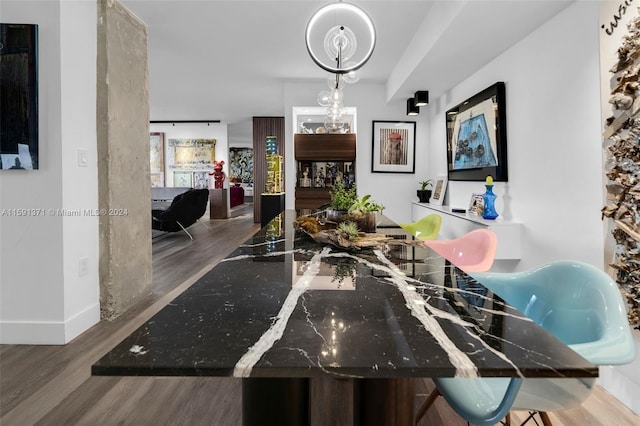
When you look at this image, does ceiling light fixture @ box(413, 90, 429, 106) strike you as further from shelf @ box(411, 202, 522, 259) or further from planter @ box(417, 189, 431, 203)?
shelf @ box(411, 202, 522, 259)

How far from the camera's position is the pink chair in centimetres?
208

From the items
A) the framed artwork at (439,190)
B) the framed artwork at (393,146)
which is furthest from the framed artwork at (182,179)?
the framed artwork at (439,190)

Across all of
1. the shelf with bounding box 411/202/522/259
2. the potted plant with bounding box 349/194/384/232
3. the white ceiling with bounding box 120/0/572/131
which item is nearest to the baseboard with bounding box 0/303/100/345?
the potted plant with bounding box 349/194/384/232

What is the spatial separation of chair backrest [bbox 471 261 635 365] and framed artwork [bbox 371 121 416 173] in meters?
4.38

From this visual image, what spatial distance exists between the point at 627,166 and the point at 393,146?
3.90 m

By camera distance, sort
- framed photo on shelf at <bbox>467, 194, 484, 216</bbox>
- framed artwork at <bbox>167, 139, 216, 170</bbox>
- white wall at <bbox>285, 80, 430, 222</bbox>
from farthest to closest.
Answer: framed artwork at <bbox>167, 139, 216, 170</bbox> → white wall at <bbox>285, 80, 430, 222</bbox> → framed photo on shelf at <bbox>467, 194, 484, 216</bbox>

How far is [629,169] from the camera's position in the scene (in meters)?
1.87

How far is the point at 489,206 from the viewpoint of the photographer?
3.40m

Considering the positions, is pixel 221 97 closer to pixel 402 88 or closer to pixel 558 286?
pixel 402 88

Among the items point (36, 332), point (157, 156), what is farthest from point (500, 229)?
point (157, 156)

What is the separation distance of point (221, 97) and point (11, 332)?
5.71m

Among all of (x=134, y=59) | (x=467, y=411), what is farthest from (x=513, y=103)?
(x=134, y=59)

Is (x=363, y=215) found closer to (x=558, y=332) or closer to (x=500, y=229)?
(x=558, y=332)

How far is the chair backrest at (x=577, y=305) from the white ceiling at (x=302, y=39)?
2.02 meters
